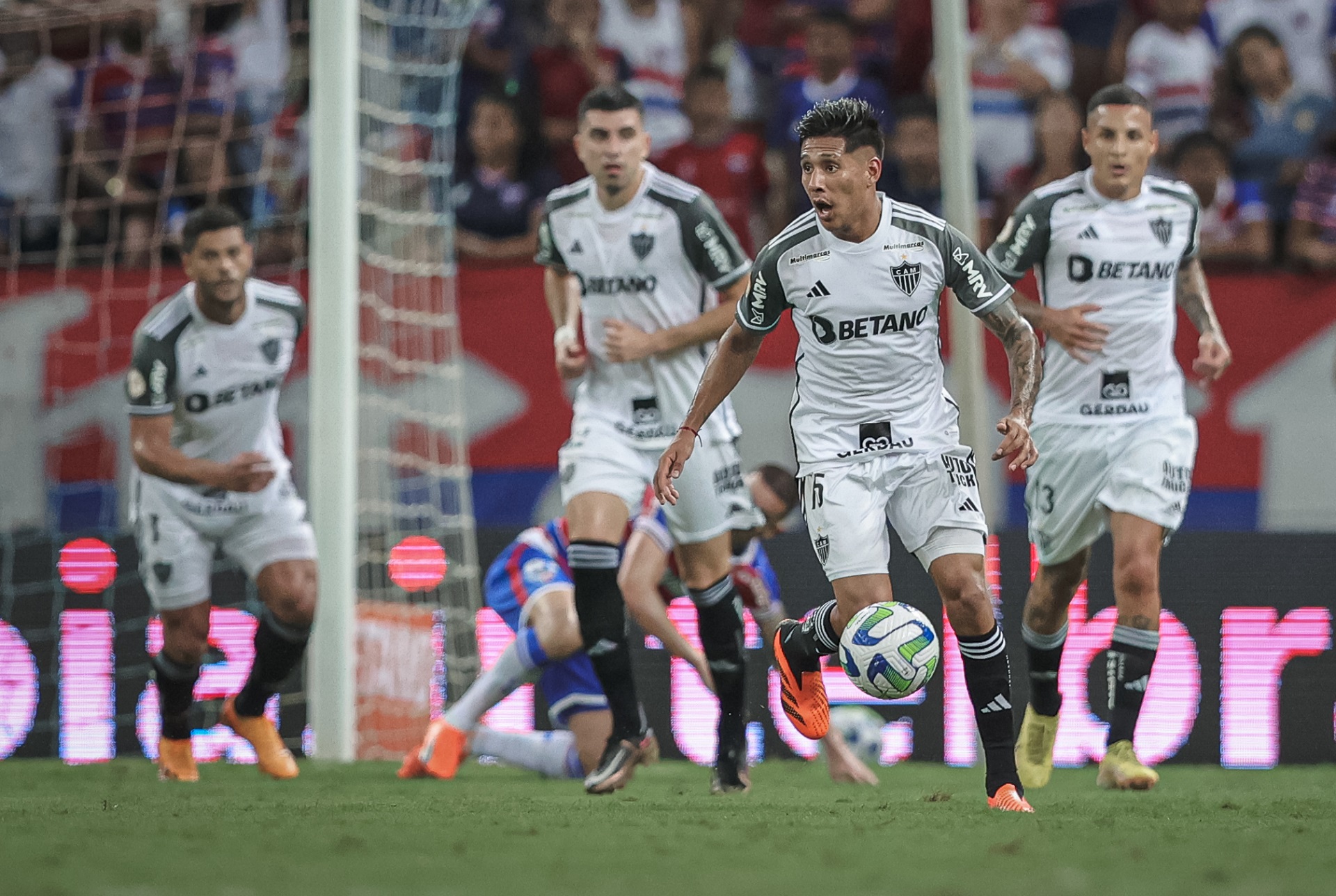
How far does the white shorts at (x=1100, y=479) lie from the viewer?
6625 mm

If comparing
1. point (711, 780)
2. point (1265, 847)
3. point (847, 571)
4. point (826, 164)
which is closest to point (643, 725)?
point (711, 780)

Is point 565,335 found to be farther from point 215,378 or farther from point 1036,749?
point 1036,749

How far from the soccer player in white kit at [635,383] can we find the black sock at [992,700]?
1.28 meters

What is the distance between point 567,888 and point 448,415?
248 inches

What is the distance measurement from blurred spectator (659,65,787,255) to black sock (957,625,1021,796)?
5.85m

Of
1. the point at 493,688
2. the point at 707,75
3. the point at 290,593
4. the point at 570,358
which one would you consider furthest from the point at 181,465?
the point at 707,75

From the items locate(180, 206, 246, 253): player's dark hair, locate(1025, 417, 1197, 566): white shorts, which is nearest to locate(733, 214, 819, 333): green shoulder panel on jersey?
locate(1025, 417, 1197, 566): white shorts

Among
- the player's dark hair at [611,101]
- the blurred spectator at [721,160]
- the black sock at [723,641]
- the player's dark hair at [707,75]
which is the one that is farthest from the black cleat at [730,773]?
the player's dark hair at [707,75]

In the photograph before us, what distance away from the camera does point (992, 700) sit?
17.3 feet

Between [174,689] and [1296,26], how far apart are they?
339 inches

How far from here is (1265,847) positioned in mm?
4156

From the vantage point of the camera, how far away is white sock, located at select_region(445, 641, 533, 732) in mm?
7492

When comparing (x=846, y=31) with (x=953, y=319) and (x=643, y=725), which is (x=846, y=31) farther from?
(x=643, y=725)

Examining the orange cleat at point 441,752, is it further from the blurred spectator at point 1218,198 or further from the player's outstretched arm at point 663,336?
the blurred spectator at point 1218,198
